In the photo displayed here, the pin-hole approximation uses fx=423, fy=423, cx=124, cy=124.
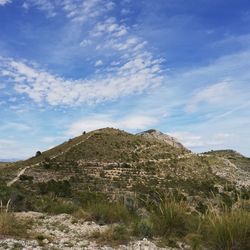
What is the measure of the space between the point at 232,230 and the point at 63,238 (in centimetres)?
536

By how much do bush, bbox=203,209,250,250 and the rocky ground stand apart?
6.60 ft

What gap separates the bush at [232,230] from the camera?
34.2 feet

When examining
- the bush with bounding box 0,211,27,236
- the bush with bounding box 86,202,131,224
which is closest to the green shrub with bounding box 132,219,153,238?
the bush with bounding box 86,202,131,224

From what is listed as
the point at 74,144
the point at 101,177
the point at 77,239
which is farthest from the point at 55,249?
the point at 74,144

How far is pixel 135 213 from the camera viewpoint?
17.0m

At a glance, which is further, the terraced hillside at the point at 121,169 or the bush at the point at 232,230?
the terraced hillside at the point at 121,169

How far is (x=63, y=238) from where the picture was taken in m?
13.1

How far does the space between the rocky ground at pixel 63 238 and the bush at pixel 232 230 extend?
6.60 ft

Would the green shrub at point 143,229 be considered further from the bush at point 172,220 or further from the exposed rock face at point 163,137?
the exposed rock face at point 163,137

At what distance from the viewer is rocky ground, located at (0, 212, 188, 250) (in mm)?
11820

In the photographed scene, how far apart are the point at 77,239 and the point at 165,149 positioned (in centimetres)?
8087

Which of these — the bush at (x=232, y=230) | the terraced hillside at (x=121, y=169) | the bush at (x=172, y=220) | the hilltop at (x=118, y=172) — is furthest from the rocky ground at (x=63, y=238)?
the terraced hillside at (x=121, y=169)

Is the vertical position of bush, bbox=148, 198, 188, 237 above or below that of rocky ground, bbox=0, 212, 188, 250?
above

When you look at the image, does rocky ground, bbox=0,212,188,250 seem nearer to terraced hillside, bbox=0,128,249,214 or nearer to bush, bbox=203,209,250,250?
bush, bbox=203,209,250,250
